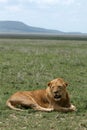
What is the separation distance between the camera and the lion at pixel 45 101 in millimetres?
9727

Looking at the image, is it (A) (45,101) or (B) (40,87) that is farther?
(B) (40,87)

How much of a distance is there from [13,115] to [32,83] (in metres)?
5.32

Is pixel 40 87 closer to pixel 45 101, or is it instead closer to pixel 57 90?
pixel 45 101

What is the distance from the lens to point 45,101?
10.1m

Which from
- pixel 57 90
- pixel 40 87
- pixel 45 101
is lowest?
pixel 40 87

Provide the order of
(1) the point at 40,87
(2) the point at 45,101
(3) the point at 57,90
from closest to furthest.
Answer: (3) the point at 57,90 → (2) the point at 45,101 → (1) the point at 40,87

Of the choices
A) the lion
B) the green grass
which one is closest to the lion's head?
the lion

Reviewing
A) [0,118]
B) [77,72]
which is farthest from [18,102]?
[77,72]

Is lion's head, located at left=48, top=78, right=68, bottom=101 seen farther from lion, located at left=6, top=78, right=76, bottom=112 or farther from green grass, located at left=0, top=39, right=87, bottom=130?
green grass, located at left=0, top=39, right=87, bottom=130

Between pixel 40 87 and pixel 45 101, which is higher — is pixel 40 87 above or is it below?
below

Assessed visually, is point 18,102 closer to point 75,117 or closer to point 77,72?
point 75,117

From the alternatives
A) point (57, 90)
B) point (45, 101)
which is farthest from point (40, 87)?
point (57, 90)

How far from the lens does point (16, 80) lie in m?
15.5

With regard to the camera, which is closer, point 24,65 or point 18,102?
point 18,102
